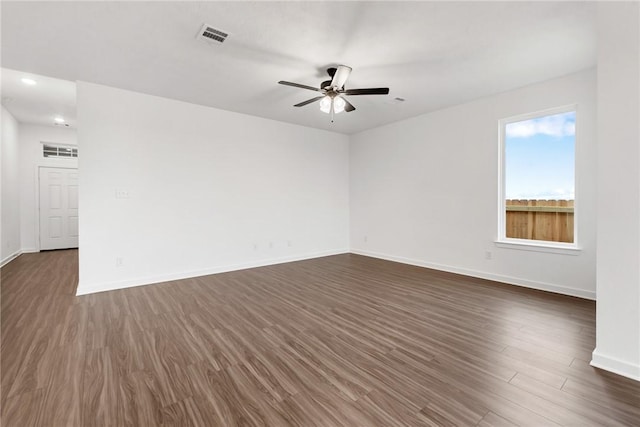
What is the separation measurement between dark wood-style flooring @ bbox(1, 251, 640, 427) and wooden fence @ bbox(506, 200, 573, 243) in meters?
0.87

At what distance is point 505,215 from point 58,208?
9903 millimetres

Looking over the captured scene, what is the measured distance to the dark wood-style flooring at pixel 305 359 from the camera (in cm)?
162

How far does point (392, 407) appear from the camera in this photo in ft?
5.43

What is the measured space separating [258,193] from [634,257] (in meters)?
4.94

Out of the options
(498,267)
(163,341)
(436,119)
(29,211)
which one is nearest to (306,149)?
(436,119)

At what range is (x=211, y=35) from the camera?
2715 mm

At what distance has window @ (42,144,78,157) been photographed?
684 cm

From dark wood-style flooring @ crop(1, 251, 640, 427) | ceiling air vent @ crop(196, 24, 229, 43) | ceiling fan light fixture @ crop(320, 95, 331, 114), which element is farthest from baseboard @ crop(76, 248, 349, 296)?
ceiling air vent @ crop(196, 24, 229, 43)

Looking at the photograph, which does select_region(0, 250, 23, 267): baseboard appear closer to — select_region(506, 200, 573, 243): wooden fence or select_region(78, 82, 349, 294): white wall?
select_region(78, 82, 349, 294): white wall

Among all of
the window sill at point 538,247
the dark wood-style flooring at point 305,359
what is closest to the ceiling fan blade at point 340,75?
the dark wood-style flooring at point 305,359

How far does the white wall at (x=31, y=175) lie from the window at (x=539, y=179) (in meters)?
9.81

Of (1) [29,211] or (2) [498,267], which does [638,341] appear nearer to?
(2) [498,267]

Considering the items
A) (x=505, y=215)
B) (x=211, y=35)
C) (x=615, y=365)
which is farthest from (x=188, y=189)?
(x=615, y=365)

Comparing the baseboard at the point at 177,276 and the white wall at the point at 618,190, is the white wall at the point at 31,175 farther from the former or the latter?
the white wall at the point at 618,190
